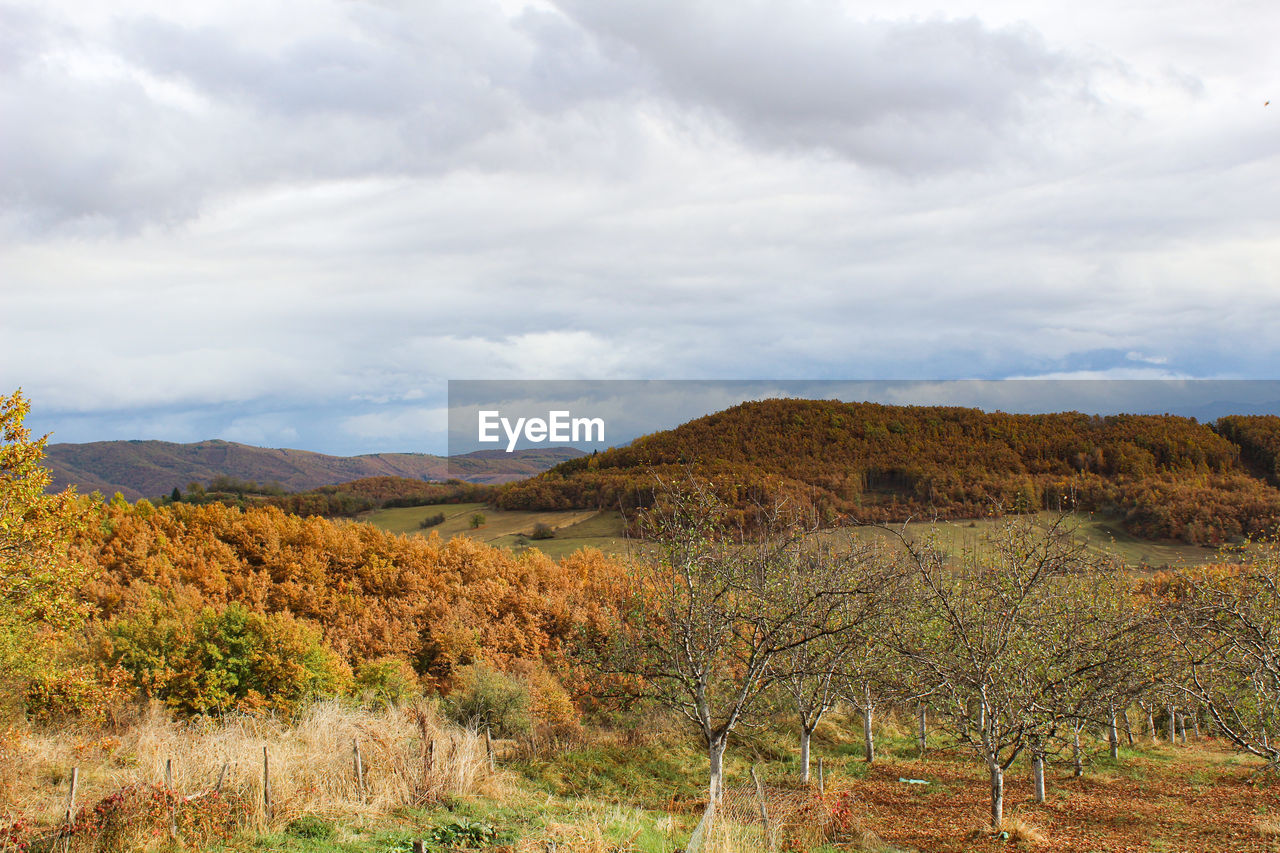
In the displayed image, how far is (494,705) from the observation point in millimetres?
21172

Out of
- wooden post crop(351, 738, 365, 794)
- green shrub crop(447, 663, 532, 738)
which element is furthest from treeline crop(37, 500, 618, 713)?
wooden post crop(351, 738, 365, 794)

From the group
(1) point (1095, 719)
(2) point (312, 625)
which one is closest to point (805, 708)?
(1) point (1095, 719)

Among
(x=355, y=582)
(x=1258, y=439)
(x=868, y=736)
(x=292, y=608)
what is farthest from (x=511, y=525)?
(x=1258, y=439)

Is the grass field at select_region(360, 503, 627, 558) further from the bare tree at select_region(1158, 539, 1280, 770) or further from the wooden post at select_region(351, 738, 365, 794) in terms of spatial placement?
the bare tree at select_region(1158, 539, 1280, 770)

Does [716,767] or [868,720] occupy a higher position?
[716,767]

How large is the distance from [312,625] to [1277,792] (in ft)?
95.5

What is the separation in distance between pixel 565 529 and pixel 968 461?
5999 centimetres

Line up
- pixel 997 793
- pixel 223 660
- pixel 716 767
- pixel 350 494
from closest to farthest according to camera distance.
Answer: pixel 716 767, pixel 997 793, pixel 223 660, pixel 350 494

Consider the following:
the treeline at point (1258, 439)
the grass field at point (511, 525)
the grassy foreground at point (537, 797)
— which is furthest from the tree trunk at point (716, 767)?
the treeline at point (1258, 439)

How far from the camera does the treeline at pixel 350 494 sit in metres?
72.8

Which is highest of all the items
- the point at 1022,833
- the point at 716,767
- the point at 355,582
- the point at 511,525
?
the point at 716,767

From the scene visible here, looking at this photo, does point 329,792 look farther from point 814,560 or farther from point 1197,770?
point 1197,770

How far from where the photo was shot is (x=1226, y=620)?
47.3 feet

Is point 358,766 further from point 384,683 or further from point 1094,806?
point 1094,806
